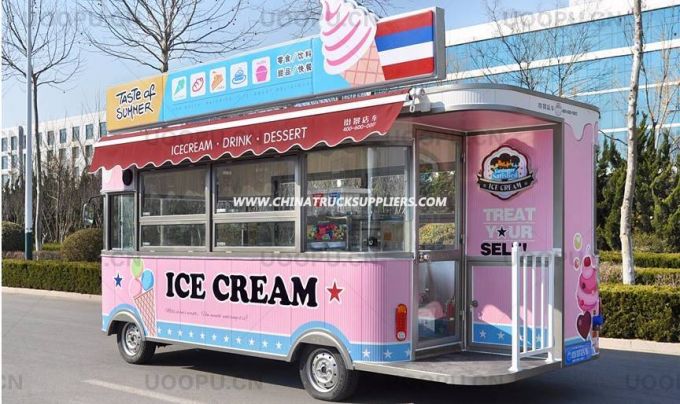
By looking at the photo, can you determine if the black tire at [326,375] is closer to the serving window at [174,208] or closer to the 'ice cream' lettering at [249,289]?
the 'ice cream' lettering at [249,289]

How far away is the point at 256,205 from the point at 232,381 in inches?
78.3

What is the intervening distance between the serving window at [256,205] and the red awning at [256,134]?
354 millimetres

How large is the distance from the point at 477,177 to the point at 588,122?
120 centimetres

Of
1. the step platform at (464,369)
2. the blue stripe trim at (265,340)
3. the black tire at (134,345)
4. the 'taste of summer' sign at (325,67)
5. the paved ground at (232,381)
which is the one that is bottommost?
the paved ground at (232,381)

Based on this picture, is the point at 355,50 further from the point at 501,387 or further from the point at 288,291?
the point at 501,387

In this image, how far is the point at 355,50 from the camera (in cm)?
679

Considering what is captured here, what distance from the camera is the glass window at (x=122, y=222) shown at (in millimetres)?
8953

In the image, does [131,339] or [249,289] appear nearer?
[249,289]

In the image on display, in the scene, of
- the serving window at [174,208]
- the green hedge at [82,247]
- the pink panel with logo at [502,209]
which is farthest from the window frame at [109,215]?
the green hedge at [82,247]

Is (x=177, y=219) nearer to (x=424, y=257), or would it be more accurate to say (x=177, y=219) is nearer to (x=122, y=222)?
(x=122, y=222)

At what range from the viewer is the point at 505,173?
7.16 m

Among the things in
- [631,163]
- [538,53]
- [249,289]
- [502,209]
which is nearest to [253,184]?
[249,289]

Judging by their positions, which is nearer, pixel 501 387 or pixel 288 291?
pixel 288 291

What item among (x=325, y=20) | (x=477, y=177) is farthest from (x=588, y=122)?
(x=325, y=20)
